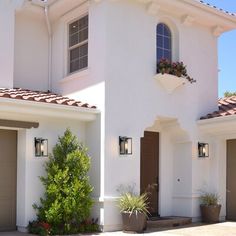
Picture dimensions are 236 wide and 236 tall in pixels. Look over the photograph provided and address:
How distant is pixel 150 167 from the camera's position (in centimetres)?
1323

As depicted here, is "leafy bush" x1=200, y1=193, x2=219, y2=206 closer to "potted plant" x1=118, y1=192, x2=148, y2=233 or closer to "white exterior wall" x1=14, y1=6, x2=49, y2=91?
"potted plant" x1=118, y1=192, x2=148, y2=233

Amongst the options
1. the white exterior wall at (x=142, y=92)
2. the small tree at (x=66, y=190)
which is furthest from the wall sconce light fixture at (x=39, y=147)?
the white exterior wall at (x=142, y=92)

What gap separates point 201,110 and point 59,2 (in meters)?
5.36

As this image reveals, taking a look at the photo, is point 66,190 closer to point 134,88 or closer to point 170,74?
point 134,88

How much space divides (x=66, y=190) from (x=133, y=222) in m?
1.83

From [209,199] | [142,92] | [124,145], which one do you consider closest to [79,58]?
[142,92]

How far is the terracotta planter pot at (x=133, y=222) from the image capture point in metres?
Answer: 10.7

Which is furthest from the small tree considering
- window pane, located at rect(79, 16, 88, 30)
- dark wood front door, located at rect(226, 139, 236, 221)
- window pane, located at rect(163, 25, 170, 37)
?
dark wood front door, located at rect(226, 139, 236, 221)

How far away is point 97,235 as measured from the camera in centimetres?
1038

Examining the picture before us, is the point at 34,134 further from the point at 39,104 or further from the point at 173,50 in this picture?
the point at 173,50

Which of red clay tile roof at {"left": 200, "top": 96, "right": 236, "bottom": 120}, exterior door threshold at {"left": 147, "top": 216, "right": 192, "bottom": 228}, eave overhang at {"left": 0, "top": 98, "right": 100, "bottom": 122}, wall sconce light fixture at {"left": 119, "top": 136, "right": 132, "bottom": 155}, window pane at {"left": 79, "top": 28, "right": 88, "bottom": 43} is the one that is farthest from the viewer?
red clay tile roof at {"left": 200, "top": 96, "right": 236, "bottom": 120}

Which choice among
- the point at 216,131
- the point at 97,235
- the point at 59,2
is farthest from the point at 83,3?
the point at 97,235

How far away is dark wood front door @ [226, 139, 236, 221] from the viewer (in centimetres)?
1369

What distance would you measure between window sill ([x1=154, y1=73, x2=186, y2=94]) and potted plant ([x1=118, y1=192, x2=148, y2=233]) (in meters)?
3.41
